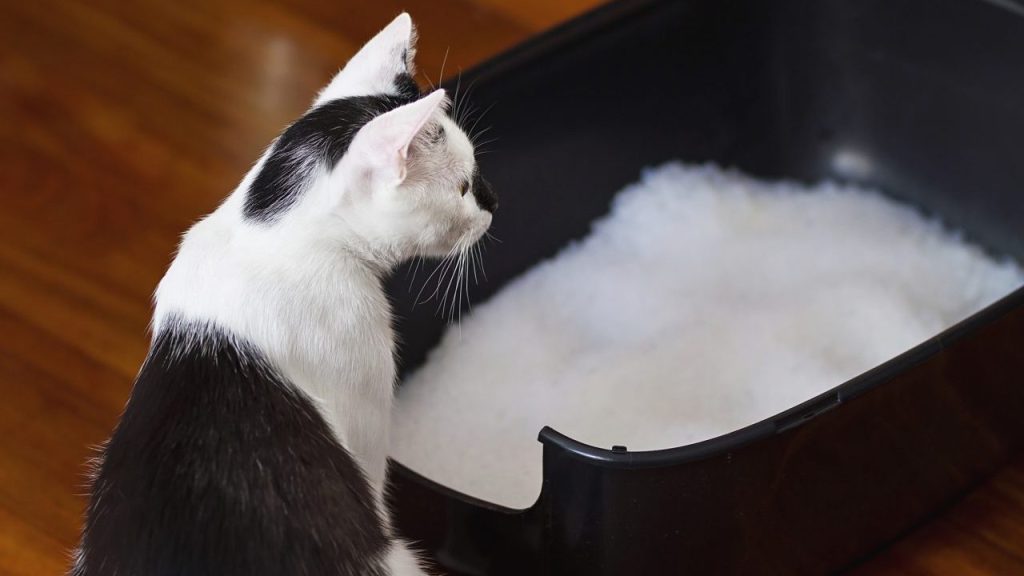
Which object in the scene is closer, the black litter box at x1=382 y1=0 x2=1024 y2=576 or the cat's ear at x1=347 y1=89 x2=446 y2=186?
the cat's ear at x1=347 y1=89 x2=446 y2=186

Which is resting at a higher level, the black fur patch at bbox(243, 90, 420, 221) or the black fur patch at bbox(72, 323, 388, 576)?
the black fur patch at bbox(243, 90, 420, 221)

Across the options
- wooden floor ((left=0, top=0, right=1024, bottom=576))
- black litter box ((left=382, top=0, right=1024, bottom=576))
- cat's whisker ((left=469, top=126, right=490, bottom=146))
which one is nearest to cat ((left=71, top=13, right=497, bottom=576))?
black litter box ((left=382, top=0, right=1024, bottom=576))

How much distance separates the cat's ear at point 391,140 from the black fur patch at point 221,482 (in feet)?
0.51

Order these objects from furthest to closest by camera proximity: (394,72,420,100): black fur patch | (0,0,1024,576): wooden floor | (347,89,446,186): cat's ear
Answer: (0,0,1024,576): wooden floor, (394,72,420,100): black fur patch, (347,89,446,186): cat's ear

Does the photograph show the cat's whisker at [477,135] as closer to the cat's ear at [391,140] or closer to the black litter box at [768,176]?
the black litter box at [768,176]

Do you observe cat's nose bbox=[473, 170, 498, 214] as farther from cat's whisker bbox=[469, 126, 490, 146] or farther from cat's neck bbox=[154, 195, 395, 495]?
cat's whisker bbox=[469, 126, 490, 146]

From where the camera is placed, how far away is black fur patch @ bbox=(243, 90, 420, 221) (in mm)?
874

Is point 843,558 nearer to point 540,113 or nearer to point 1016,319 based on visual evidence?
point 1016,319

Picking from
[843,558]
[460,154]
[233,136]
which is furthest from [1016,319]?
[233,136]

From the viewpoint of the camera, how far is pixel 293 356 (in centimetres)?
88

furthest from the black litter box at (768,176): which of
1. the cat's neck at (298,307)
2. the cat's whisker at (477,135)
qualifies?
the cat's neck at (298,307)

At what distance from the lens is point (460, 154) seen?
0.93 meters

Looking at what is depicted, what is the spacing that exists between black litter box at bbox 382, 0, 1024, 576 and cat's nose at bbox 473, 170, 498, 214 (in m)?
0.19

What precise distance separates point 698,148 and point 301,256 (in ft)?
2.56
